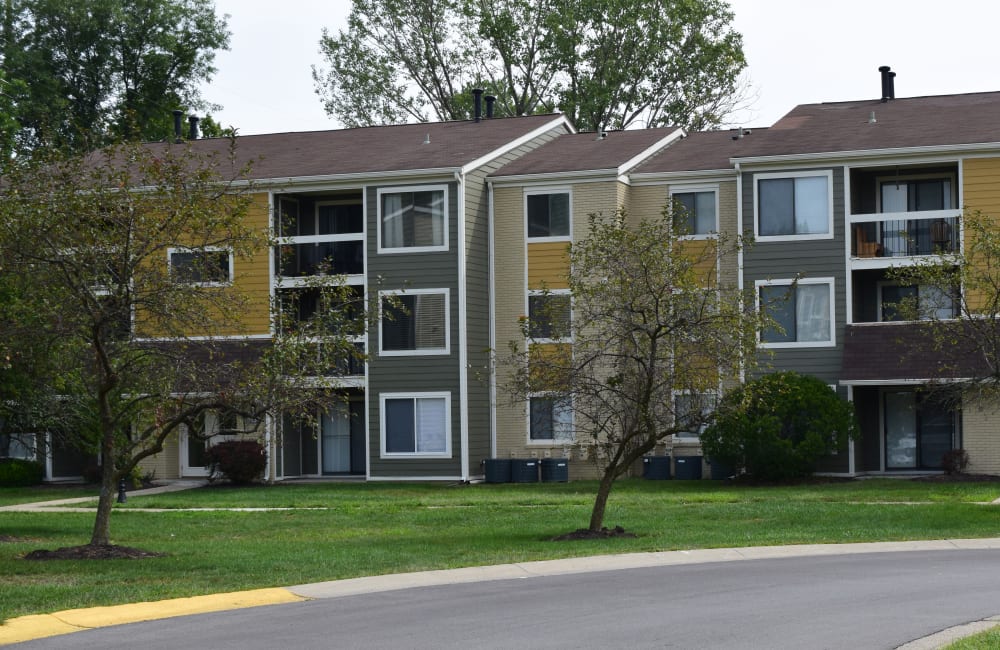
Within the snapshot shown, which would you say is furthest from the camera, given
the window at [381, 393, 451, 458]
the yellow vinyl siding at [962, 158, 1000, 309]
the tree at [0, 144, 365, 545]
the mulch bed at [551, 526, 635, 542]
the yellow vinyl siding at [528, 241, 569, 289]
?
the yellow vinyl siding at [528, 241, 569, 289]

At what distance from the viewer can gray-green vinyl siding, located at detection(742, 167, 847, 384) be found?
34.5m

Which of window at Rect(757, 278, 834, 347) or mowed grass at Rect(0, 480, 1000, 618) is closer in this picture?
mowed grass at Rect(0, 480, 1000, 618)

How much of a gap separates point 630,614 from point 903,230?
23055 mm

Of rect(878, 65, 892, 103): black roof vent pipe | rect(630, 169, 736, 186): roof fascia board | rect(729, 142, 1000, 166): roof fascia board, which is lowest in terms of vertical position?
rect(630, 169, 736, 186): roof fascia board

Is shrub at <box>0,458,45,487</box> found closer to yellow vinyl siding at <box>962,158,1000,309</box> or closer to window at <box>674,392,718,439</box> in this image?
window at <box>674,392,718,439</box>

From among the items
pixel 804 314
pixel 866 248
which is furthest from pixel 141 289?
pixel 866 248

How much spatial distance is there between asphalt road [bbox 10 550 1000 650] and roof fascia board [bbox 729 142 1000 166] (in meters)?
17.8

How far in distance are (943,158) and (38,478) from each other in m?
24.7

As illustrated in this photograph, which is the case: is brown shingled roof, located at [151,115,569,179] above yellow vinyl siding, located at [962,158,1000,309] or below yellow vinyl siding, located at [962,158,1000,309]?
above

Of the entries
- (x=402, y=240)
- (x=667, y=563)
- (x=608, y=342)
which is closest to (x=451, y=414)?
(x=402, y=240)

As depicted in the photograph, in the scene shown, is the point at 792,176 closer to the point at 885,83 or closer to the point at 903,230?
the point at 903,230

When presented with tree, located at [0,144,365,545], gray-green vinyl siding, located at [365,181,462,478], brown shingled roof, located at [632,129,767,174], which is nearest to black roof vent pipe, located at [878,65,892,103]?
brown shingled roof, located at [632,129,767,174]

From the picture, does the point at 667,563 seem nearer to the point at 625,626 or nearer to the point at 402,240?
the point at 625,626

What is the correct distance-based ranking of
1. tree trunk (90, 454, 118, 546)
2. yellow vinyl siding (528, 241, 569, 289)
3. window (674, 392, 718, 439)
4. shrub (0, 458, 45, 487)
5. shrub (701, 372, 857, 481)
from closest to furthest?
1. tree trunk (90, 454, 118, 546)
2. window (674, 392, 718, 439)
3. shrub (701, 372, 857, 481)
4. yellow vinyl siding (528, 241, 569, 289)
5. shrub (0, 458, 45, 487)
